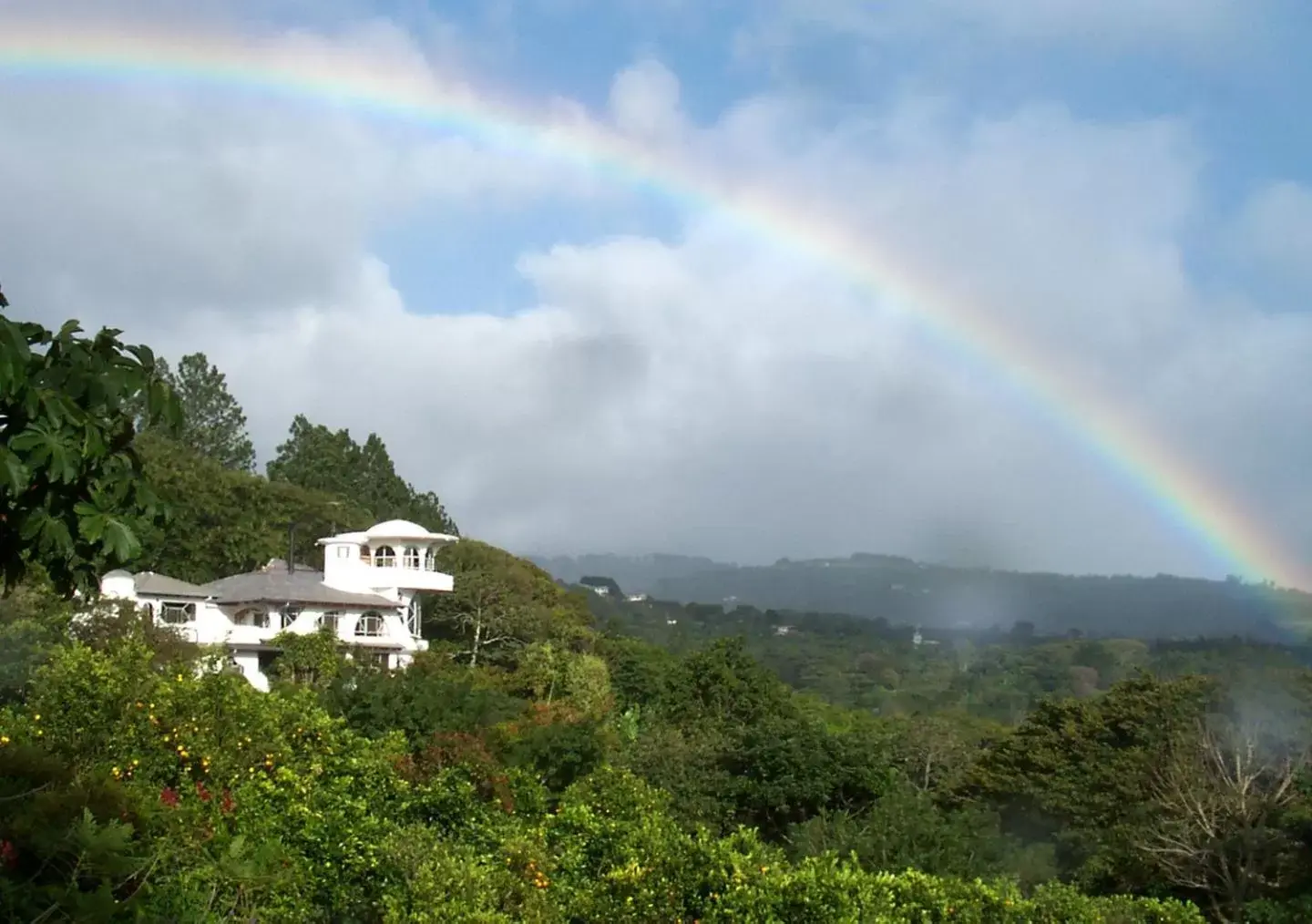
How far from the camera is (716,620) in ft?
360

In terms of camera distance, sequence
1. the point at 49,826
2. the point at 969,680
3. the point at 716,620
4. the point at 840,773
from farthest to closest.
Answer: the point at 716,620 → the point at 969,680 → the point at 840,773 → the point at 49,826

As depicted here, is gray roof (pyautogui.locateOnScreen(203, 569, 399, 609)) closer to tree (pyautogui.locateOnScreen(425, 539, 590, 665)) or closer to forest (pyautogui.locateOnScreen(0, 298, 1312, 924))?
forest (pyautogui.locateOnScreen(0, 298, 1312, 924))

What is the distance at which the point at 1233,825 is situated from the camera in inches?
669

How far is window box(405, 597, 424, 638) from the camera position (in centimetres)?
3678

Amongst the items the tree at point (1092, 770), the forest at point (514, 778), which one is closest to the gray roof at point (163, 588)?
the forest at point (514, 778)

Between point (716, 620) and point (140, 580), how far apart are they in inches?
3182

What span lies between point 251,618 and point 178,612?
191 centimetres

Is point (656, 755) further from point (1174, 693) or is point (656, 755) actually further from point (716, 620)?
point (716, 620)

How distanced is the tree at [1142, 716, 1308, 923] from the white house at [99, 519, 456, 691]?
20654 mm

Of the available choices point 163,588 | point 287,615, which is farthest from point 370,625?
point 163,588

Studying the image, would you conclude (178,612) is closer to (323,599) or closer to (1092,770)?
(323,599)

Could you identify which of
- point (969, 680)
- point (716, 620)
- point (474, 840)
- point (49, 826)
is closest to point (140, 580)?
point (474, 840)

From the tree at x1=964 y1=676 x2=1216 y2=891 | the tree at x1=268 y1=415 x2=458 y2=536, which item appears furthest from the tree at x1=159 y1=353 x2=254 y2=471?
the tree at x1=964 y1=676 x2=1216 y2=891

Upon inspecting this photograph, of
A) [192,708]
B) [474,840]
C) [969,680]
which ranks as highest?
[192,708]
